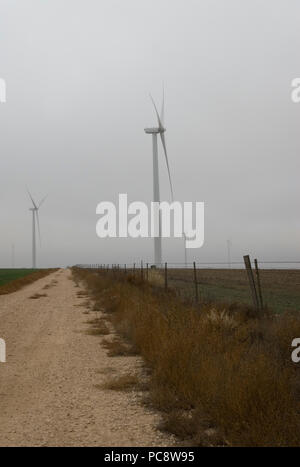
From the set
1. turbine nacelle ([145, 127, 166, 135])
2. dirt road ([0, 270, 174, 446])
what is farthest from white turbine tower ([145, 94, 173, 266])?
dirt road ([0, 270, 174, 446])

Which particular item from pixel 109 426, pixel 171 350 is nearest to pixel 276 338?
pixel 171 350

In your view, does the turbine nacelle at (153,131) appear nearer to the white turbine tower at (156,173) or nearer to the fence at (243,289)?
the white turbine tower at (156,173)

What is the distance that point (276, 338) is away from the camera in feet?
27.5

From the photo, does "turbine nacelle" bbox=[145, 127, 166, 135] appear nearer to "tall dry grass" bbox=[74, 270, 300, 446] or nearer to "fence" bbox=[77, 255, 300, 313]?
"fence" bbox=[77, 255, 300, 313]

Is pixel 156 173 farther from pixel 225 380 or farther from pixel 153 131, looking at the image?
pixel 225 380

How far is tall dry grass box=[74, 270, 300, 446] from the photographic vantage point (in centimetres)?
486

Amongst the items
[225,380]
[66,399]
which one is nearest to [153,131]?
[66,399]

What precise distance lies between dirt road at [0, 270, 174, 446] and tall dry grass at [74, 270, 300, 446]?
1.36 ft

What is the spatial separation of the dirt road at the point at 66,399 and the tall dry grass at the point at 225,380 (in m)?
0.41

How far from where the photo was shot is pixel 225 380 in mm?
5852

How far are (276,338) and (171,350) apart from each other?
2206 millimetres

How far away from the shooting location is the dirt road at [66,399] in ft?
16.9

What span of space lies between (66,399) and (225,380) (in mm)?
2440
